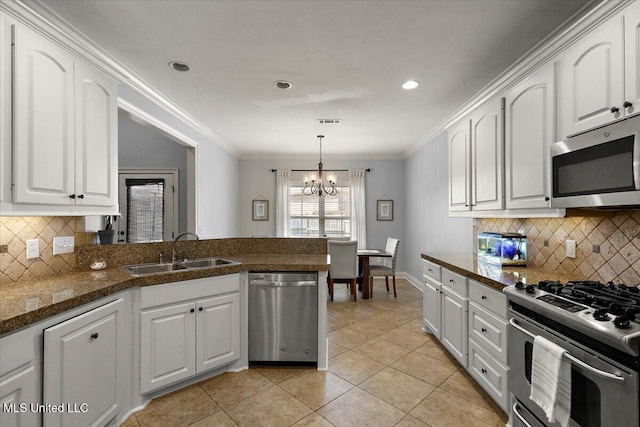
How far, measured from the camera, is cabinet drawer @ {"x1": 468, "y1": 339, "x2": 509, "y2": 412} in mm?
1902

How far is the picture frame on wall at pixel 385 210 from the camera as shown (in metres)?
6.36

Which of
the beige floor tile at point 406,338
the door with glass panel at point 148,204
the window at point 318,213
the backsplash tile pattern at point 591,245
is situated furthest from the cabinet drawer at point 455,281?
the door with glass panel at point 148,204

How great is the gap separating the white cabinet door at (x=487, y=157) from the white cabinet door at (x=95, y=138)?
297cm

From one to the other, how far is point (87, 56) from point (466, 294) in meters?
3.26

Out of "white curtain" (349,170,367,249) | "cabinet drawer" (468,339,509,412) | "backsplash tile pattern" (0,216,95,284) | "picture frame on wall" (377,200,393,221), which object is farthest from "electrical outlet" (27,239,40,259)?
"picture frame on wall" (377,200,393,221)

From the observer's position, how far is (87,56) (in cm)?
211

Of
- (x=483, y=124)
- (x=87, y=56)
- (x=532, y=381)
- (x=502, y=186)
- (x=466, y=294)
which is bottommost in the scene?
(x=532, y=381)

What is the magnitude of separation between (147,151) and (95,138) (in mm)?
2820

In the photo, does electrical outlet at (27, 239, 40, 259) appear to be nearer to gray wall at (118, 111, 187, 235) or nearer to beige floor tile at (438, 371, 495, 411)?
gray wall at (118, 111, 187, 235)

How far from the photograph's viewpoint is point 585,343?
1278 mm

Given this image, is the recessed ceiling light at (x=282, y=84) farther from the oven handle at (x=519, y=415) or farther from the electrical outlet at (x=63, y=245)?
the oven handle at (x=519, y=415)

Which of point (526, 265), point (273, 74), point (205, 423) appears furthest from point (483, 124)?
point (205, 423)

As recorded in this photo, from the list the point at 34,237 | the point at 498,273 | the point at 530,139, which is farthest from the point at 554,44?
the point at 34,237

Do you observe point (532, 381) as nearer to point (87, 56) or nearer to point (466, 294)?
point (466, 294)
